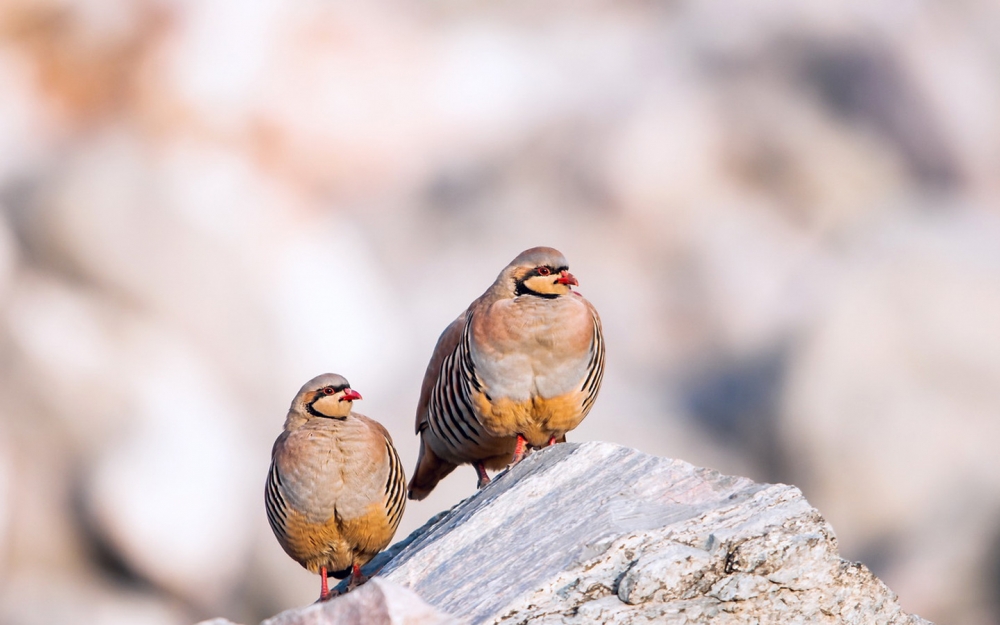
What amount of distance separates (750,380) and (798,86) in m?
6.13

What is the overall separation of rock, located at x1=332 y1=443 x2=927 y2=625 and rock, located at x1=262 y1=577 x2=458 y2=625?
2cm

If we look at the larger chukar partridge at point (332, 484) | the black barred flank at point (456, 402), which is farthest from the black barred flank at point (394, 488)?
the black barred flank at point (456, 402)

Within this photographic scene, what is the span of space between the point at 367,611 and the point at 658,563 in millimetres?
893

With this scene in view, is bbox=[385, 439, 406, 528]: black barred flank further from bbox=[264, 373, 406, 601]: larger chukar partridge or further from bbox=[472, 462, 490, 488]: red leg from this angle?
bbox=[472, 462, 490, 488]: red leg

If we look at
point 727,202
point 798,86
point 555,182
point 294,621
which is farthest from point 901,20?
point 294,621

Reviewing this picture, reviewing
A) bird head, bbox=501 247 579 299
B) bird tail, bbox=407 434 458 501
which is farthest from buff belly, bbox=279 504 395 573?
bird head, bbox=501 247 579 299

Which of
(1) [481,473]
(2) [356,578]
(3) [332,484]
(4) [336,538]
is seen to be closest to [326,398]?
(3) [332,484]

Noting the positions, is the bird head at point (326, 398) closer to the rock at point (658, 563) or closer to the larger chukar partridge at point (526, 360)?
the larger chukar partridge at point (526, 360)

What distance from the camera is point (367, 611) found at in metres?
3.29

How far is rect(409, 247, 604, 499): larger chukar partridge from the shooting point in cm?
494

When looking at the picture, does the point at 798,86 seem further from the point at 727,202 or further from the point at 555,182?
the point at 555,182

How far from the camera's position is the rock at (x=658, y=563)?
3.57 meters

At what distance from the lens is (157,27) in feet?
65.9

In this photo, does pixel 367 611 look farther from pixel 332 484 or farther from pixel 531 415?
pixel 531 415
